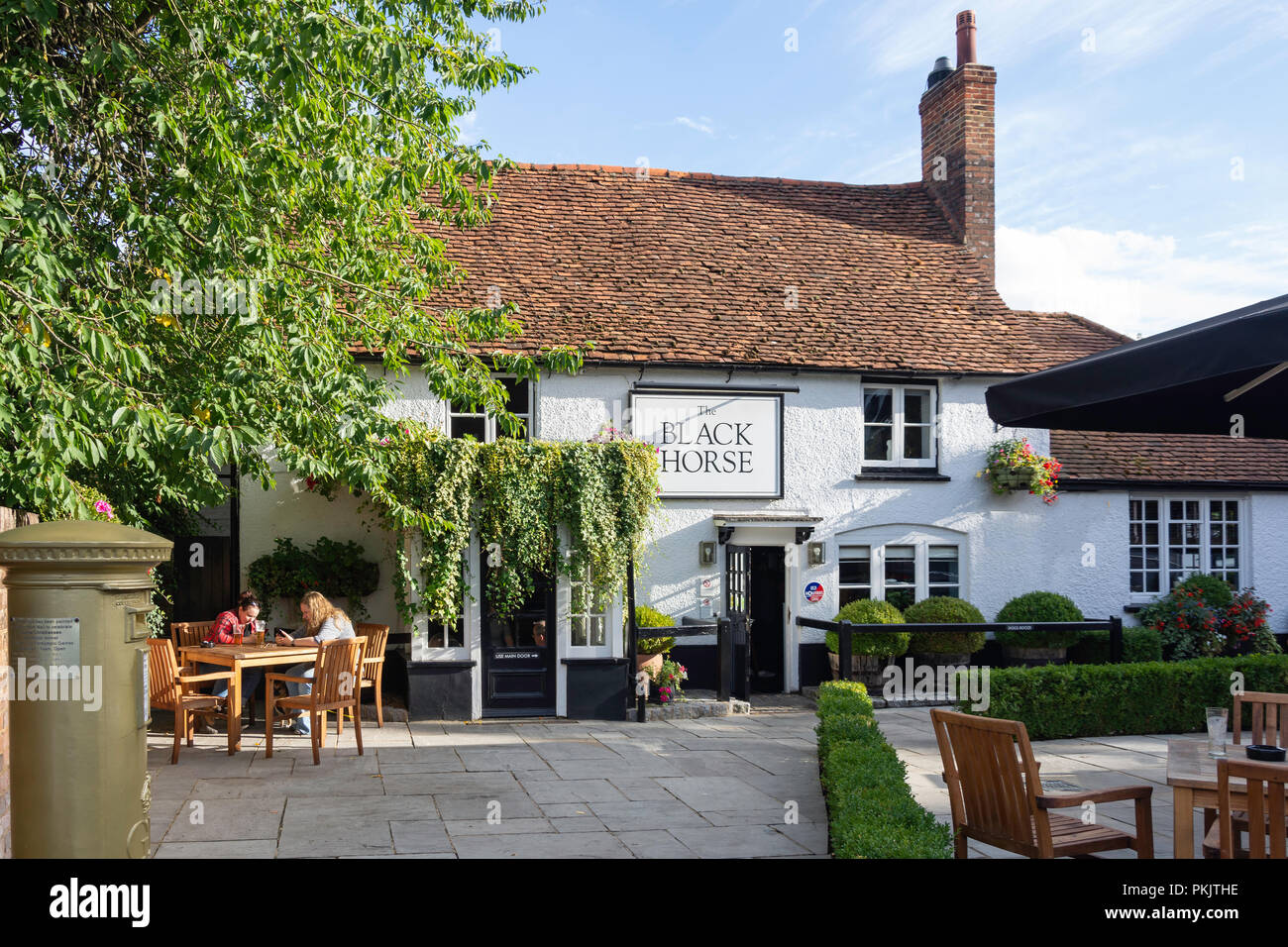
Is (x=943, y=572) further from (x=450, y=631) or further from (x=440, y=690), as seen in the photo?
(x=440, y=690)

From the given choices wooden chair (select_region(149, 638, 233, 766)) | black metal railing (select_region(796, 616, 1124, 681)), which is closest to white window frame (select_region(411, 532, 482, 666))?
wooden chair (select_region(149, 638, 233, 766))

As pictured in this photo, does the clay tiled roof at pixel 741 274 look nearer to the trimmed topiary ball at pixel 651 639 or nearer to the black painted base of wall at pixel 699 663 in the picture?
the trimmed topiary ball at pixel 651 639

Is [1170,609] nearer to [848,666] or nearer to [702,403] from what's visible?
[848,666]

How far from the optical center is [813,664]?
1493cm

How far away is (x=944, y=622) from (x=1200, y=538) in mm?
5658

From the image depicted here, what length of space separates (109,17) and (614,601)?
7.94 metres

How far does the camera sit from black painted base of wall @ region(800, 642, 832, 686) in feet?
48.9

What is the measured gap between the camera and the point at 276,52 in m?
7.28

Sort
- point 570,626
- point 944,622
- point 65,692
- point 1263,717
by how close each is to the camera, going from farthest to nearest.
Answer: point 944,622
point 570,626
point 1263,717
point 65,692

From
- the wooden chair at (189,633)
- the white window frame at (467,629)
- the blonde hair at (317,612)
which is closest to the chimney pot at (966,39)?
the white window frame at (467,629)

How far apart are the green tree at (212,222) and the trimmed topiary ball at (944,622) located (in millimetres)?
7027

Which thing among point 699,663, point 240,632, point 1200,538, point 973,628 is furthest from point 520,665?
point 1200,538
